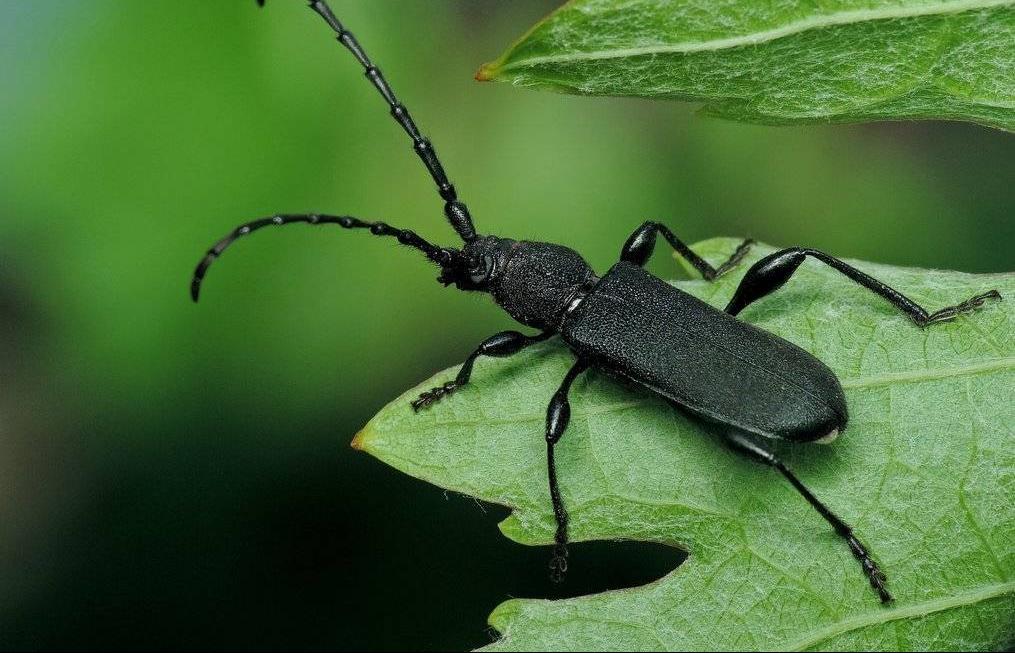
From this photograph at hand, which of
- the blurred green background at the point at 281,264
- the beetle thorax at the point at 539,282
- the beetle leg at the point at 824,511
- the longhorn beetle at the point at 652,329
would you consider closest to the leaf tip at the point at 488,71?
the longhorn beetle at the point at 652,329

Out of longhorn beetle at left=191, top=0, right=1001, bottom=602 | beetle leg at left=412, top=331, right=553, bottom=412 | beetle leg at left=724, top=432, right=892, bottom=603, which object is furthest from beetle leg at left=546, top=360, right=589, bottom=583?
beetle leg at left=724, top=432, right=892, bottom=603

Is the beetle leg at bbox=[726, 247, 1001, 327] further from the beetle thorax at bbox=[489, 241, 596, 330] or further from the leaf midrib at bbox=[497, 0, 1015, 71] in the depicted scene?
the leaf midrib at bbox=[497, 0, 1015, 71]

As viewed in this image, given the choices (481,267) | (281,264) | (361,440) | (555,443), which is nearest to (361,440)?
(361,440)

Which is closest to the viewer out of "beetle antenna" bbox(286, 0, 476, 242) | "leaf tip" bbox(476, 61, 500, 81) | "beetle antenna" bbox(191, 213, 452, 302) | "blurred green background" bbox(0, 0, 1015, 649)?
"leaf tip" bbox(476, 61, 500, 81)

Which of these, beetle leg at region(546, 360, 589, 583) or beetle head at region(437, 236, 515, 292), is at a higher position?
beetle head at region(437, 236, 515, 292)

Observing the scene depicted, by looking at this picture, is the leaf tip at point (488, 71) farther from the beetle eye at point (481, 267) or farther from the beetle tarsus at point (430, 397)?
the beetle eye at point (481, 267)
